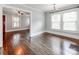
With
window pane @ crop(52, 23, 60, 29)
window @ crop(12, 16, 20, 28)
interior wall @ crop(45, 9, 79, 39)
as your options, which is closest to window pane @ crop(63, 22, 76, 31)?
interior wall @ crop(45, 9, 79, 39)

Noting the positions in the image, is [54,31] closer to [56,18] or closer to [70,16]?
[56,18]

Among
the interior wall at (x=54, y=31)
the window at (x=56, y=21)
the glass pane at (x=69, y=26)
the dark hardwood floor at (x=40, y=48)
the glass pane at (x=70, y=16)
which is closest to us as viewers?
the dark hardwood floor at (x=40, y=48)

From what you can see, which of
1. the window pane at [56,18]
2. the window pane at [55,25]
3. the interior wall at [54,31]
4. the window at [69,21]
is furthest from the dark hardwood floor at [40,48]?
the window pane at [56,18]

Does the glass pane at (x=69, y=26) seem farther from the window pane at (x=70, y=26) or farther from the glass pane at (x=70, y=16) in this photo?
the glass pane at (x=70, y=16)

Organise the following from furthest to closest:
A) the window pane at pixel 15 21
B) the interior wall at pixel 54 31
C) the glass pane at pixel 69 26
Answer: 1. the window pane at pixel 15 21
2. the glass pane at pixel 69 26
3. the interior wall at pixel 54 31

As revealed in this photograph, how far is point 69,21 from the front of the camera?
6.82m

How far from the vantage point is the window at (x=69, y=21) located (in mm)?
6395

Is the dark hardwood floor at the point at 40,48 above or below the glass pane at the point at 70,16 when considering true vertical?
below

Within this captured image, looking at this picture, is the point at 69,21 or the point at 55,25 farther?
the point at 55,25

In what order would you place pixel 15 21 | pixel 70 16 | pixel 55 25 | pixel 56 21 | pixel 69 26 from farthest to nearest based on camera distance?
pixel 15 21 → pixel 55 25 → pixel 56 21 → pixel 69 26 → pixel 70 16

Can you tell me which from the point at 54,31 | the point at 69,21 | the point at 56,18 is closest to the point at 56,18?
the point at 56,18

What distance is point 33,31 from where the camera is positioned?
6.79 m

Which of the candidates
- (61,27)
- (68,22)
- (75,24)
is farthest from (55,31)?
(75,24)

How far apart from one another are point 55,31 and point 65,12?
1958 millimetres
